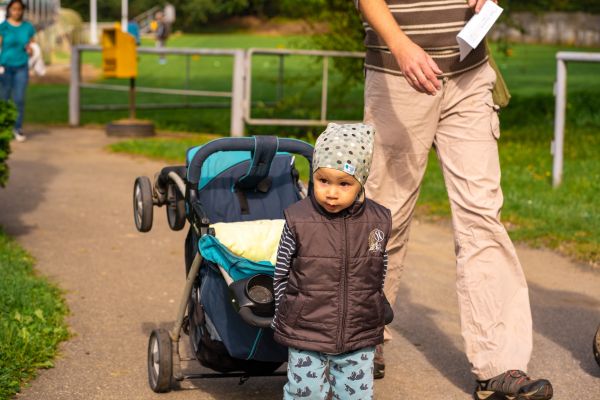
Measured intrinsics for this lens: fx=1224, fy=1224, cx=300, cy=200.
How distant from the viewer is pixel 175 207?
520 centimetres

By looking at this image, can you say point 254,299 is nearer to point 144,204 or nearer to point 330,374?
point 330,374

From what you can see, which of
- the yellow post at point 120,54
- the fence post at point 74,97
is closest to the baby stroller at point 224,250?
the yellow post at point 120,54

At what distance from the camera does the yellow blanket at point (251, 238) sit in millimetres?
4625

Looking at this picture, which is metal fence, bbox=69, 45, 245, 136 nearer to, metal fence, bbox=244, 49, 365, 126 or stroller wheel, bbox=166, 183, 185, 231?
metal fence, bbox=244, 49, 365, 126

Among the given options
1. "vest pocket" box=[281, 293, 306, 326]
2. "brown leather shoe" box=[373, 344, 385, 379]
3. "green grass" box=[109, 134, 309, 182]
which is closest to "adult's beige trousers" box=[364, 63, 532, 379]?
"brown leather shoe" box=[373, 344, 385, 379]

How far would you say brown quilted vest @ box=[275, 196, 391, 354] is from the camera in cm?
408

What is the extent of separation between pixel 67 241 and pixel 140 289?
1561mm

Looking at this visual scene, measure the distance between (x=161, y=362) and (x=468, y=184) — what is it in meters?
1.44

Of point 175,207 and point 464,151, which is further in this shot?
point 175,207

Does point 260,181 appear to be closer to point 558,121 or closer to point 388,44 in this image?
point 388,44

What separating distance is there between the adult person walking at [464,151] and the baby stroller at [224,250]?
415 mm

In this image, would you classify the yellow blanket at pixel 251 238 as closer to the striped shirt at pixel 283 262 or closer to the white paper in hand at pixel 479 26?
the striped shirt at pixel 283 262

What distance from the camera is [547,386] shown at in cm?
465

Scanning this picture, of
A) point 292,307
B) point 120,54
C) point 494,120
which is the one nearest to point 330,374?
point 292,307
